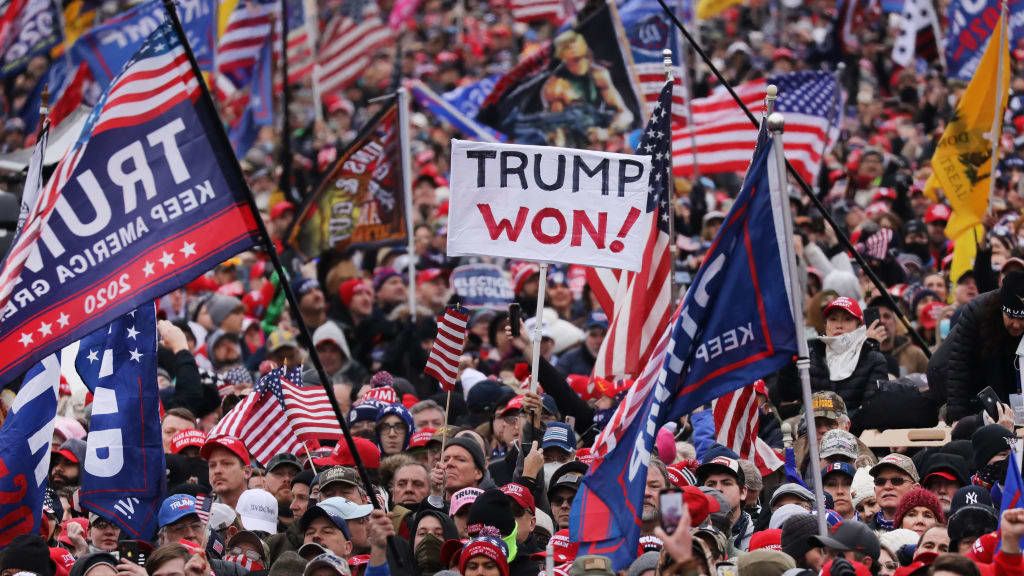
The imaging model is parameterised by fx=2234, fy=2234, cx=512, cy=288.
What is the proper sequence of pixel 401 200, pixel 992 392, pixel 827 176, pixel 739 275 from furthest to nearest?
1. pixel 827 176
2. pixel 401 200
3. pixel 992 392
4. pixel 739 275

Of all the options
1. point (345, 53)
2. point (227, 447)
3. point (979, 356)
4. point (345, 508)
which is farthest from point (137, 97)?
point (345, 53)

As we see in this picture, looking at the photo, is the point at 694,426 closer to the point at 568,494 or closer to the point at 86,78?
the point at 568,494

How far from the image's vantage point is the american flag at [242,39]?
27.1 metres

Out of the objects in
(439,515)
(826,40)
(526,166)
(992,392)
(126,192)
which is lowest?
(826,40)

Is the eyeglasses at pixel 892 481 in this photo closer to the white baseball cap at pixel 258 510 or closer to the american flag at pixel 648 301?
the american flag at pixel 648 301

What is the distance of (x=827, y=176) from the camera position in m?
24.6

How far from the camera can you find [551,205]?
510 inches

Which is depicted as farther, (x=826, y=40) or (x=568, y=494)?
(x=826, y=40)

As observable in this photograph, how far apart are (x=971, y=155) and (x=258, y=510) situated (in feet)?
24.1

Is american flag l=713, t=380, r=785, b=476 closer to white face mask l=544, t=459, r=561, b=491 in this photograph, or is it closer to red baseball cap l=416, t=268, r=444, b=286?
white face mask l=544, t=459, r=561, b=491

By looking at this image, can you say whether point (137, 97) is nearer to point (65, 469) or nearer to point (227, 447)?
point (227, 447)

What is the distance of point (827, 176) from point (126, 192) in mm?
15035

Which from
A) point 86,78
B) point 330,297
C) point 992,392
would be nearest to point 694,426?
point 992,392

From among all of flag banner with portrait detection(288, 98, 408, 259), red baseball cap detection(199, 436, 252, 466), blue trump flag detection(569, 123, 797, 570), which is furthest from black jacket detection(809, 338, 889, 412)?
flag banner with portrait detection(288, 98, 408, 259)
